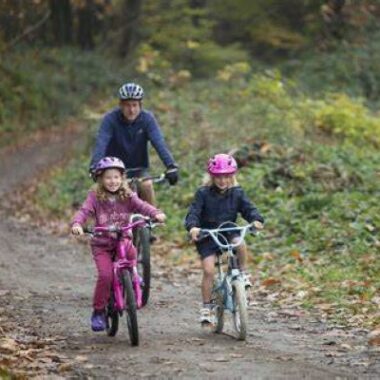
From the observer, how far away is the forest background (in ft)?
44.5

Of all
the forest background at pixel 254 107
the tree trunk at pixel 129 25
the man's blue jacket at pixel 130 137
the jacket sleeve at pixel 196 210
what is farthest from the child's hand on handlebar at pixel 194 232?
the tree trunk at pixel 129 25

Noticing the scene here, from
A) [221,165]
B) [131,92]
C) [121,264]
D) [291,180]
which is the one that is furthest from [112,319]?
[291,180]

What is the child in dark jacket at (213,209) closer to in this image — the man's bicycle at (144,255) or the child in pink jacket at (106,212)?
the child in pink jacket at (106,212)

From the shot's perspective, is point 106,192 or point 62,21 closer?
→ point 106,192

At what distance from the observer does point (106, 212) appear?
913 cm

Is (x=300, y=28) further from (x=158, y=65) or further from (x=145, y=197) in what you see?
(x=145, y=197)

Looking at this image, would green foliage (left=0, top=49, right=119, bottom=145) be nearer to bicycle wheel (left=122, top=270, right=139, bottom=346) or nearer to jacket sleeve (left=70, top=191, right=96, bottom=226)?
jacket sleeve (left=70, top=191, right=96, bottom=226)

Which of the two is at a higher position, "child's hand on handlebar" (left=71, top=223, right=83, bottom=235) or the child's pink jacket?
the child's pink jacket

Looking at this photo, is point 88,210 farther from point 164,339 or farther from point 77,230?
point 164,339

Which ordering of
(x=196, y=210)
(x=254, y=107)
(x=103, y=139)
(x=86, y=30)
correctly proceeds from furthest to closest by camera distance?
(x=86, y=30) → (x=254, y=107) → (x=103, y=139) → (x=196, y=210)

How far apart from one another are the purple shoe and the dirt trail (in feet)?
0.43

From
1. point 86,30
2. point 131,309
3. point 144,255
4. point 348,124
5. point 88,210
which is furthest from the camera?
point 86,30

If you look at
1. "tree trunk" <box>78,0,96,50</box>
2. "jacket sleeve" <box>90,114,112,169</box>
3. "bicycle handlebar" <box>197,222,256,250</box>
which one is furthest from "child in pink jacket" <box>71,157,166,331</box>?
"tree trunk" <box>78,0,96,50</box>

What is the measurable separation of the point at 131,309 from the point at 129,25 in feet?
118
